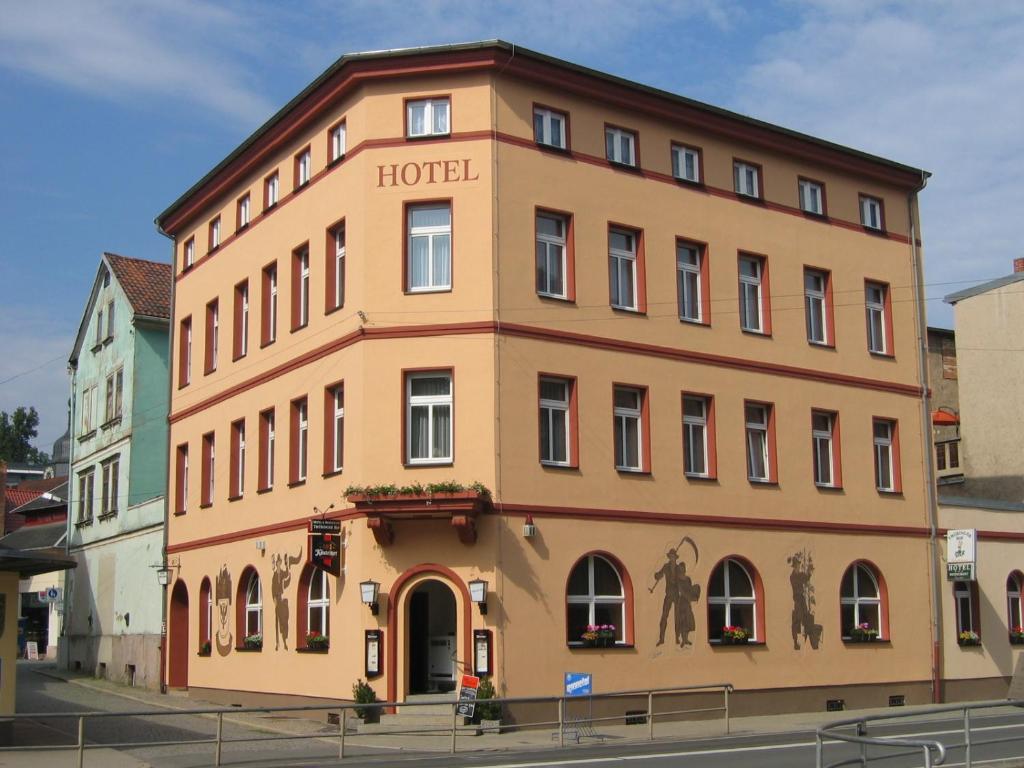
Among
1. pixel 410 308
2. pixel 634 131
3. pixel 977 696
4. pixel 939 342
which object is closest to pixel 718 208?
pixel 634 131

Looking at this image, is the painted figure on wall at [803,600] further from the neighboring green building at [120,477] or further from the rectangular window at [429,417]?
the neighboring green building at [120,477]

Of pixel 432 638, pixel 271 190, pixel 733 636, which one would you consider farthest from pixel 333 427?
pixel 733 636

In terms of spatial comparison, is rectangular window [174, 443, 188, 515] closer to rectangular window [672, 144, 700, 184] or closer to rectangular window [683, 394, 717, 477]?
rectangular window [683, 394, 717, 477]

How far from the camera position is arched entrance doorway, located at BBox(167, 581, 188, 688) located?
35.2 metres

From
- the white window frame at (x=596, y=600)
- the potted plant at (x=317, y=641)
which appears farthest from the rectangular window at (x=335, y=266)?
the white window frame at (x=596, y=600)

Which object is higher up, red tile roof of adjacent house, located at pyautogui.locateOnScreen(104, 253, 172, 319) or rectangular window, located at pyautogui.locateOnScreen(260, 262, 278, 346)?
red tile roof of adjacent house, located at pyautogui.locateOnScreen(104, 253, 172, 319)

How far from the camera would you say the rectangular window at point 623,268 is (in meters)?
28.1

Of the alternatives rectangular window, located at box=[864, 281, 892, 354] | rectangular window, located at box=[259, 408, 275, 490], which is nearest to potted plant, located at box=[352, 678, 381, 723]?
rectangular window, located at box=[259, 408, 275, 490]

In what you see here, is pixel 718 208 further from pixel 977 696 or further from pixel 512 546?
pixel 977 696

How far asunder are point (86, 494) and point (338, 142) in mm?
22763

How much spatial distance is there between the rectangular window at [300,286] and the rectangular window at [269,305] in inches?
43.8

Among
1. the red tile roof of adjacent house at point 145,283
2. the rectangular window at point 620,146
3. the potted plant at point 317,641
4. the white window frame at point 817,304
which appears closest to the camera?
the potted plant at point 317,641

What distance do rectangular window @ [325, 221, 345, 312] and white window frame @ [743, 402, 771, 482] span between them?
9.47 m

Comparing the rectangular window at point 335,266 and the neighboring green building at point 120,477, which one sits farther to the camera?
the neighboring green building at point 120,477
